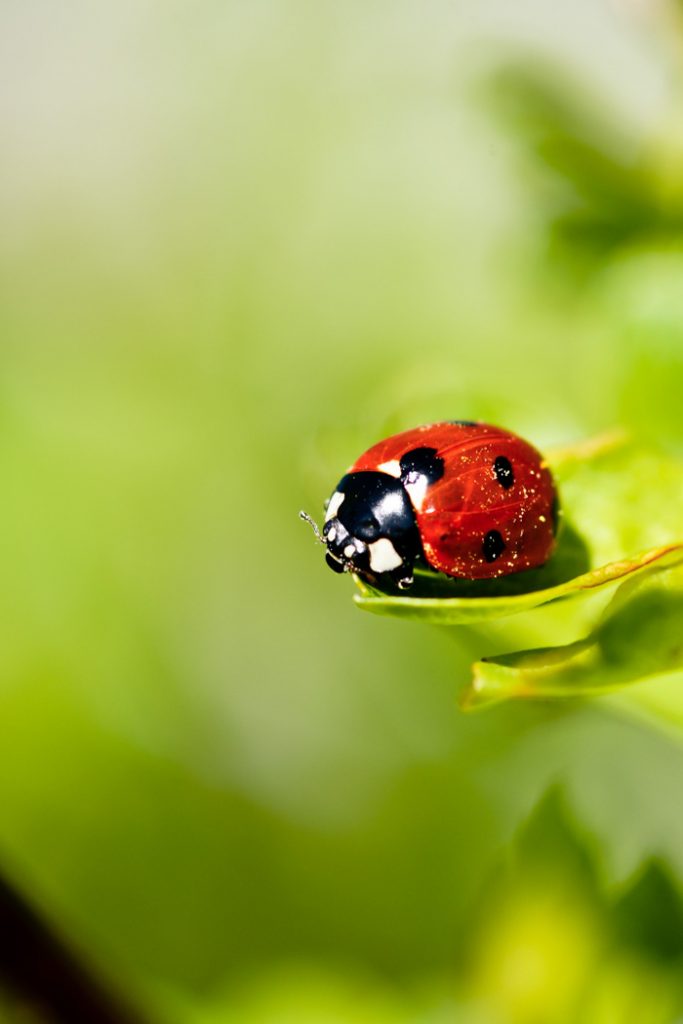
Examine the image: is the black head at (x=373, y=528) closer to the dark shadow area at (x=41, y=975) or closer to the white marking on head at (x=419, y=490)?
the white marking on head at (x=419, y=490)

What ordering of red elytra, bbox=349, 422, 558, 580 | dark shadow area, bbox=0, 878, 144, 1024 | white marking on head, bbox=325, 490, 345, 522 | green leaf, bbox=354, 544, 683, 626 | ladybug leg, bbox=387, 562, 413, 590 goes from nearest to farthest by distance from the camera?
green leaf, bbox=354, 544, 683, 626 < dark shadow area, bbox=0, 878, 144, 1024 < red elytra, bbox=349, 422, 558, 580 < ladybug leg, bbox=387, 562, 413, 590 < white marking on head, bbox=325, 490, 345, 522

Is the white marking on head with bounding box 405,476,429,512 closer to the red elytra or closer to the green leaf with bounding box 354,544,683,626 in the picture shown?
the red elytra

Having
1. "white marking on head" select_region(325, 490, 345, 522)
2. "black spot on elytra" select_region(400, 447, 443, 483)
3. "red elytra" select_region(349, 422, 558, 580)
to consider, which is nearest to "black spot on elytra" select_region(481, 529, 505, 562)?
"red elytra" select_region(349, 422, 558, 580)

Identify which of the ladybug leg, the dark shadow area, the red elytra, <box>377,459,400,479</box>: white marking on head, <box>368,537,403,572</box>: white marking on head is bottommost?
the dark shadow area

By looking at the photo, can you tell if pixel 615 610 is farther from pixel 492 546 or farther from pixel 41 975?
pixel 41 975

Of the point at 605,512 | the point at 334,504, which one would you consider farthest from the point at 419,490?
the point at 605,512
